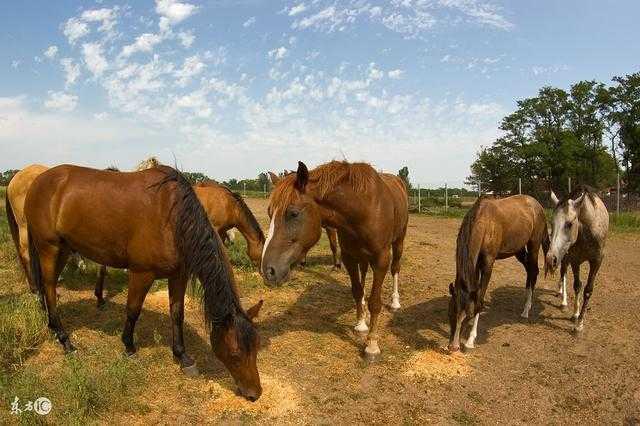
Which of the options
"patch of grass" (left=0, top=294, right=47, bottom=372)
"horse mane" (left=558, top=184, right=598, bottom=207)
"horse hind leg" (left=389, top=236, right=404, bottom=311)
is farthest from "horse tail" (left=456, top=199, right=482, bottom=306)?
"patch of grass" (left=0, top=294, right=47, bottom=372)

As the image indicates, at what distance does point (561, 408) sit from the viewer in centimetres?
380

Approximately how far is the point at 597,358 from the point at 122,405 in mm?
4906

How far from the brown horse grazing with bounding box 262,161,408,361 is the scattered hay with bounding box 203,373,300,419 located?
982 mm

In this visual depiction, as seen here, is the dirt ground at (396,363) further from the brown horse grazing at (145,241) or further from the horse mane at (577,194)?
the horse mane at (577,194)

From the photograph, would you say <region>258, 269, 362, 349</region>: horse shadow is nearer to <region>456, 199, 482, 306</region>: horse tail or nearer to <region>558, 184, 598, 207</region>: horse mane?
<region>456, 199, 482, 306</region>: horse tail

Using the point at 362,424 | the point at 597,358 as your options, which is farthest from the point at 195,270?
the point at 597,358

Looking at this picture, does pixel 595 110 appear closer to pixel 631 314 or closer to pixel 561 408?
pixel 631 314

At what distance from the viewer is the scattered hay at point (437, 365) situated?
14.2 feet

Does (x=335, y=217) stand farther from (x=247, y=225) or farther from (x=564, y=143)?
(x=564, y=143)

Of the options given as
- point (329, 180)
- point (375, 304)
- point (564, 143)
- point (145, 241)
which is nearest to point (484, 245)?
point (375, 304)

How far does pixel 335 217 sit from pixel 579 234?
12.0 ft

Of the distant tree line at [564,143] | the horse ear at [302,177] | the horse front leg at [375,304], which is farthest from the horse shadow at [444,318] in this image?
the distant tree line at [564,143]

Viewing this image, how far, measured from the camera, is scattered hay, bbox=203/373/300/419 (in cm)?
353

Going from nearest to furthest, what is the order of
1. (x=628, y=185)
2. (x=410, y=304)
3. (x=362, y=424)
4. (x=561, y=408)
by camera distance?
(x=362, y=424) → (x=561, y=408) → (x=410, y=304) → (x=628, y=185)
